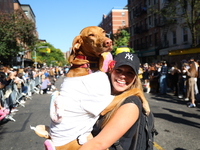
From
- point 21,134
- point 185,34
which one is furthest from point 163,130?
point 185,34

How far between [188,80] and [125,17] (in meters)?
54.3

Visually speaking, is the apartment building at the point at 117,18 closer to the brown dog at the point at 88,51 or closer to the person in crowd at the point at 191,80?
the person in crowd at the point at 191,80

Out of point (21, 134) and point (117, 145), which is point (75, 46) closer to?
point (117, 145)

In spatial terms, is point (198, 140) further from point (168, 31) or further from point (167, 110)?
point (168, 31)

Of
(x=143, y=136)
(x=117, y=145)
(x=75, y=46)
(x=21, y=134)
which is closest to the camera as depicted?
→ (x=117, y=145)

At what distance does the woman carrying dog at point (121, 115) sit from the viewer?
1.22 m

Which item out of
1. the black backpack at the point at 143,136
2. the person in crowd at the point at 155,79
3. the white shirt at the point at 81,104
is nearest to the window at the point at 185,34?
the person in crowd at the point at 155,79

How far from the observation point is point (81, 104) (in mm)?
1305

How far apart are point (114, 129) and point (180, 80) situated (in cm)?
998

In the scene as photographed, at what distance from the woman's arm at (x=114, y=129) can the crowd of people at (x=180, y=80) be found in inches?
210

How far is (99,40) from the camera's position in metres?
1.58

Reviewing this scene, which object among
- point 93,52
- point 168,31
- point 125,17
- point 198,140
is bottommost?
point 198,140

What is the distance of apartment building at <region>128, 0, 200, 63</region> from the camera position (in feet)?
72.0

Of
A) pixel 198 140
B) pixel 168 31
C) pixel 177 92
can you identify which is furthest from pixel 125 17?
pixel 198 140
